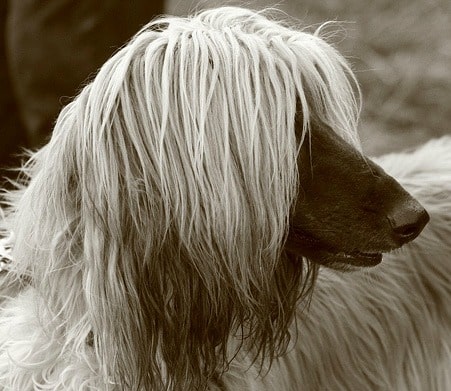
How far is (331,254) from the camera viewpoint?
2.34 metres

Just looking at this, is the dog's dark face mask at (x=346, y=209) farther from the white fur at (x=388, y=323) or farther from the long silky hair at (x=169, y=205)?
the white fur at (x=388, y=323)

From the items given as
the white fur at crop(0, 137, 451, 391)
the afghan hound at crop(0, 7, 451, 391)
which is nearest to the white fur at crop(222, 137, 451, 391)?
the white fur at crop(0, 137, 451, 391)

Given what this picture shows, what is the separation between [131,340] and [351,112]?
78 cm

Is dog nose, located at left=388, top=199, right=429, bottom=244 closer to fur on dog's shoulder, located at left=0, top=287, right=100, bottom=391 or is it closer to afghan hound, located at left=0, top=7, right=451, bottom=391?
afghan hound, located at left=0, top=7, right=451, bottom=391

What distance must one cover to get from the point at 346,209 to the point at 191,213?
1.08 feet

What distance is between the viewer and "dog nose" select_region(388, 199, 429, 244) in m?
2.26

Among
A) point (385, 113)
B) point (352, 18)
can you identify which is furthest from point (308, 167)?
point (352, 18)

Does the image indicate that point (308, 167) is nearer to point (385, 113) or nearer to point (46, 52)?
point (46, 52)

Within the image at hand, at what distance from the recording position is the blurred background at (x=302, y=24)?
4.19m

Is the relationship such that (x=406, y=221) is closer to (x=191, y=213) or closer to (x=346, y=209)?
(x=346, y=209)

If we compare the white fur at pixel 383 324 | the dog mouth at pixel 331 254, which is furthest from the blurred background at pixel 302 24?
the dog mouth at pixel 331 254

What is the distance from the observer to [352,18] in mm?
7152

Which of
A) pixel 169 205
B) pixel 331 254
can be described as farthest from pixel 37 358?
pixel 331 254

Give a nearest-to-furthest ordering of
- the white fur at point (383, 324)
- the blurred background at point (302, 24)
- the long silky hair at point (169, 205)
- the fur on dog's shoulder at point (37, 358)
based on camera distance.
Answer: the long silky hair at point (169, 205) → the fur on dog's shoulder at point (37, 358) → the white fur at point (383, 324) → the blurred background at point (302, 24)
